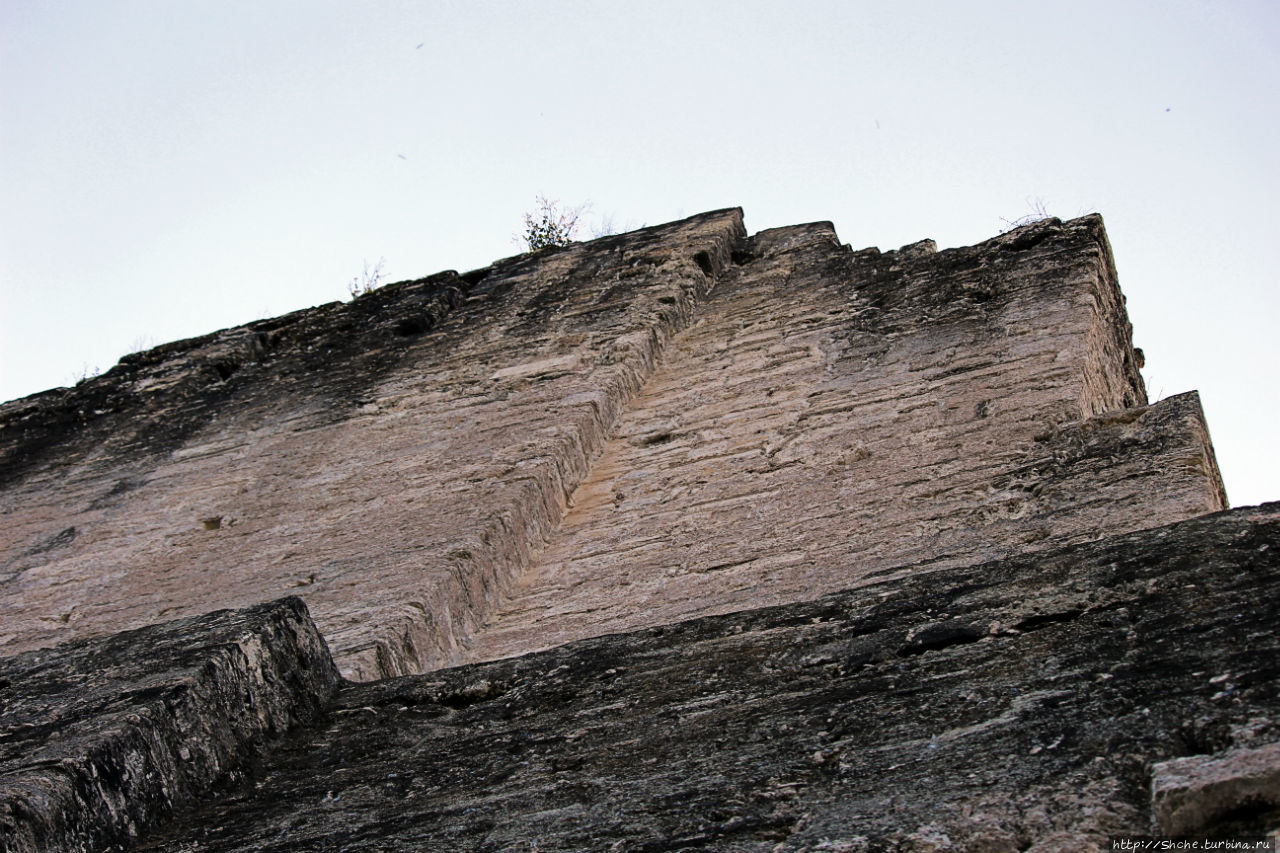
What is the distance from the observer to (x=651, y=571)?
3.97 meters

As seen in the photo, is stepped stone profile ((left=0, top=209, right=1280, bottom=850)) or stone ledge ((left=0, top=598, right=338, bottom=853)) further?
stone ledge ((left=0, top=598, right=338, bottom=853))

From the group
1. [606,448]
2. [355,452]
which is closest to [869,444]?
[606,448]

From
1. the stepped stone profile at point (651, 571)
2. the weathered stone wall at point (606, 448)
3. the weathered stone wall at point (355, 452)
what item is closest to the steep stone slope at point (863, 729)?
the stepped stone profile at point (651, 571)

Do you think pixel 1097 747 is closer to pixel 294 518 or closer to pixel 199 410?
pixel 294 518

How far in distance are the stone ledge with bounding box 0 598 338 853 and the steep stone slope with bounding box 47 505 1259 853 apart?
9 centimetres

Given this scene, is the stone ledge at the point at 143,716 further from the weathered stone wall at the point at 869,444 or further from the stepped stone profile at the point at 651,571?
the weathered stone wall at the point at 869,444

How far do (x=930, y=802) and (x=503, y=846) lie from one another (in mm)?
655

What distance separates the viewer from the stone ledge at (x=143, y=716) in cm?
246

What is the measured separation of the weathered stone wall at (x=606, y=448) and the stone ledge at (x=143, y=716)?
0.45 metres

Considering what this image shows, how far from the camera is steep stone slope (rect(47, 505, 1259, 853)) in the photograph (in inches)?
68.8

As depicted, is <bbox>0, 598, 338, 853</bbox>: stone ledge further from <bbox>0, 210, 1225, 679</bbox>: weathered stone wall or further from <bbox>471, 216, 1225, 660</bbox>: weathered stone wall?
<bbox>471, 216, 1225, 660</bbox>: weathered stone wall

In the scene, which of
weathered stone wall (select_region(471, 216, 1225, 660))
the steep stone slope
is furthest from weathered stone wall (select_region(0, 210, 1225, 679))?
the steep stone slope

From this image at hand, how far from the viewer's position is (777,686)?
237cm

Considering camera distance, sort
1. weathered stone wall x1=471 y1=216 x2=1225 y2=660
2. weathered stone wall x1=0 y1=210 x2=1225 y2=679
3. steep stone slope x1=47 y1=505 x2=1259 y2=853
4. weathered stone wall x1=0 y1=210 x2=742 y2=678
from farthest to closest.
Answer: weathered stone wall x1=0 y1=210 x2=742 y2=678
weathered stone wall x1=0 y1=210 x2=1225 y2=679
weathered stone wall x1=471 y1=216 x2=1225 y2=660
steep stone slope x1=47 y1=505 x2=1259 y2=853
